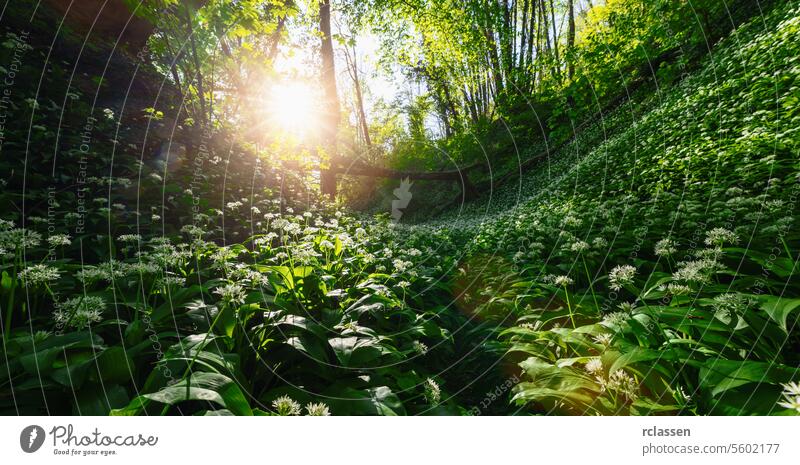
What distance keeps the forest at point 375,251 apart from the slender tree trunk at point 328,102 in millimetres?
310

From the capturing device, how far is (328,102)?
11656 mm

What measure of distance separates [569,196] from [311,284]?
6.15 meters

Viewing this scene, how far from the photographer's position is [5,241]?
7.52ft

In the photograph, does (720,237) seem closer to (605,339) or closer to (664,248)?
(664,248)

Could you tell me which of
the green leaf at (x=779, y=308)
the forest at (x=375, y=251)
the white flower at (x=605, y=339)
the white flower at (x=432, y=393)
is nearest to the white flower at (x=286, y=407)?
the forest at (x=375, y=251)

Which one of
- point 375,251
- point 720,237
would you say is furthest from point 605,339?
point 375,251

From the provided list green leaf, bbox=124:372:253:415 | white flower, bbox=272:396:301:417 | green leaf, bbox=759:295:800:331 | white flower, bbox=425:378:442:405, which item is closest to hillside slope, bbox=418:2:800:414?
green leaf, bbox=759:295:800:331

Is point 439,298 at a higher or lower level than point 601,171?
lower

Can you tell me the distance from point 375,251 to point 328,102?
8.77 m

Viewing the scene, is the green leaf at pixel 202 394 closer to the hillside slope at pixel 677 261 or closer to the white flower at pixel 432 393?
the white flower at pixel 432 393

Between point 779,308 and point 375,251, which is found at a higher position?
point 375,251
